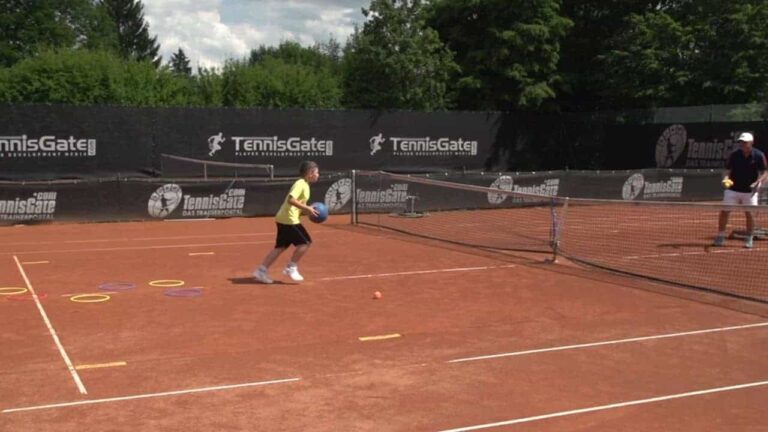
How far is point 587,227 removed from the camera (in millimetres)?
18844

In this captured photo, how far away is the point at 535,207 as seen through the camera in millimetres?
24250

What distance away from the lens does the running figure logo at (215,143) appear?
984 inches

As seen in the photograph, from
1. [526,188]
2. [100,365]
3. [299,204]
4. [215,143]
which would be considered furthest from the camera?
[215,143]

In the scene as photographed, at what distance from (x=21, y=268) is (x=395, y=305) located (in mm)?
6876

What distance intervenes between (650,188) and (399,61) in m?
11.5

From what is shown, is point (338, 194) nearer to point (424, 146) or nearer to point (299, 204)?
point (424, 146)

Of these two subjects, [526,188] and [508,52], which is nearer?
[526,188]

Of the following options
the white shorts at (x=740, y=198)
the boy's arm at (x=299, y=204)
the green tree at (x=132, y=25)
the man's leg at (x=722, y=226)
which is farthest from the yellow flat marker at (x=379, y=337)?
the green tree at (x=132, y=25)

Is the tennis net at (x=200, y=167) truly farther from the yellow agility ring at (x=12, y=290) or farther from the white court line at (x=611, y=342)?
the white court line at (x=611, y=342)

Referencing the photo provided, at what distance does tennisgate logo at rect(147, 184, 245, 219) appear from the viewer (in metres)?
20.2

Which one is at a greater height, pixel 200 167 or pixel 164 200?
pixel 200 167

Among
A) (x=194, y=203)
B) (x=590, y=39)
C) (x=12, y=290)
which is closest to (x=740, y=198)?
(x=12, y=290)

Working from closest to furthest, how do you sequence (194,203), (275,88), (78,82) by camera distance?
1. (194,203)
2. (78,82)
3. (275,88)

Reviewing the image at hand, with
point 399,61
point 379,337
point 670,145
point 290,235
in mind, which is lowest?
point 379,337
